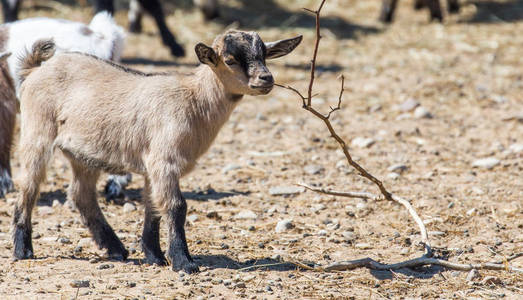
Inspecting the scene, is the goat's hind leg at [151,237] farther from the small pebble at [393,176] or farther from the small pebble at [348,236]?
the small pebble at [393,176]

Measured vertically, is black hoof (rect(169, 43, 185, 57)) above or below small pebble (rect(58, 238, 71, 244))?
above

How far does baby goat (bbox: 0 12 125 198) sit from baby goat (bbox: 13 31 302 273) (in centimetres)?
104

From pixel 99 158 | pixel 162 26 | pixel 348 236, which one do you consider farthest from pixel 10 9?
pixel 348 236

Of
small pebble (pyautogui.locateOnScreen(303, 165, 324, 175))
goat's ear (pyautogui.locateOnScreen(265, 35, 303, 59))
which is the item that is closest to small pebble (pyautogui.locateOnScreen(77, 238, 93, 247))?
goat's ear (pyautogui.locateOnScreen(265, 35, 303, 59))

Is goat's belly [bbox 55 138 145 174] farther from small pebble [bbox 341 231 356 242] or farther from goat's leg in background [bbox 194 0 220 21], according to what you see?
goat's leg in background [bbox 194 0 220 21]

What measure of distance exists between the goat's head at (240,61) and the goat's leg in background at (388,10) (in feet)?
26.8

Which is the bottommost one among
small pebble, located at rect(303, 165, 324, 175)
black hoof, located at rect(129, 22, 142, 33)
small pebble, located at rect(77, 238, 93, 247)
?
small pebble, located at rect(77, 238, 93, 247)

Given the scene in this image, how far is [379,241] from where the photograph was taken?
5074mm

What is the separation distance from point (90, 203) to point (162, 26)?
5.50 metres

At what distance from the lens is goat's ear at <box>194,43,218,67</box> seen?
4.29m

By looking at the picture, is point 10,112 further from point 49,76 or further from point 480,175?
point 480,175

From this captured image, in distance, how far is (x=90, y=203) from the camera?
500 cm

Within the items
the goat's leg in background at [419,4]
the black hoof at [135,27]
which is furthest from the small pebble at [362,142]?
the goat's leg in background at [419,4]

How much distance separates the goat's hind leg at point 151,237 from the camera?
15.2 ft
